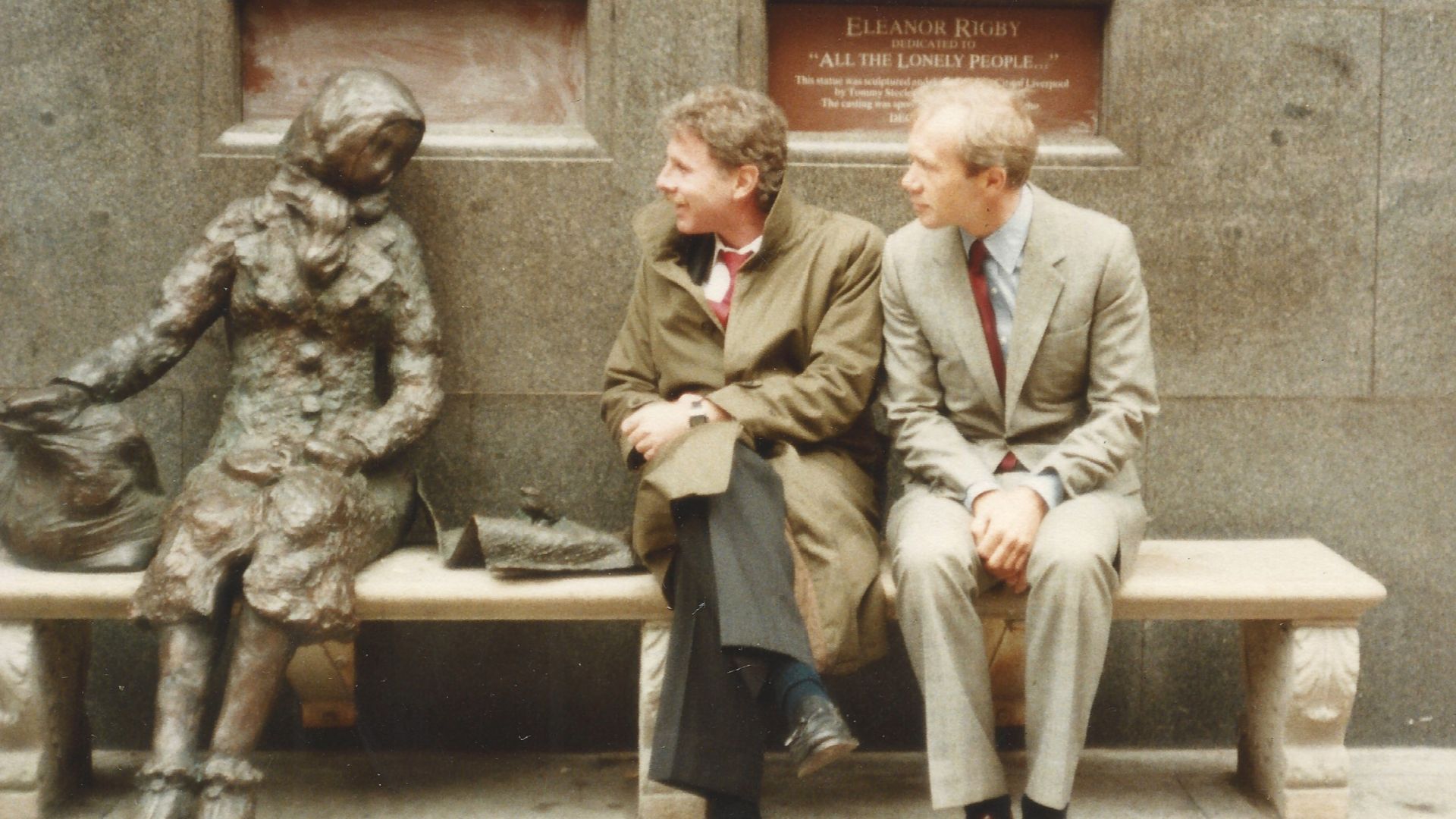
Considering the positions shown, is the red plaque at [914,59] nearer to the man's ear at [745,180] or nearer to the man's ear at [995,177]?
the man's ear at [745,180]

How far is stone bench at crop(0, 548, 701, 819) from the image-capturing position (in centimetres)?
420

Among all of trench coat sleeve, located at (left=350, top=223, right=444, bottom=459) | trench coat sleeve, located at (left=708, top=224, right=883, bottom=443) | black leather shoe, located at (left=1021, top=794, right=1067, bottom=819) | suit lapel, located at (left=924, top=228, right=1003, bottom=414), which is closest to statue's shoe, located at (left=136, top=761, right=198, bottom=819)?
trench coat sleeve, located at (left=350, top=223, right=444, bottom=459)

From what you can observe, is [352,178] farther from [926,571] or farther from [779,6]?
[926,571]

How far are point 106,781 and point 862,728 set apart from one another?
88.4 inches

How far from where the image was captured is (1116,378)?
13.8ft

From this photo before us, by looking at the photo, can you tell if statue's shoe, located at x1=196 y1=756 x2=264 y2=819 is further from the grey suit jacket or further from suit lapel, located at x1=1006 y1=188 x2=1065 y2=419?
suit lapel, located at x1=1006 y1=188 x2=1065 y2=419

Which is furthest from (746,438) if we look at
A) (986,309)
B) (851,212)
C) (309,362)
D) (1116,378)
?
(309,362)

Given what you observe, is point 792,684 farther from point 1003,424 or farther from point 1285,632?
point 1285,632

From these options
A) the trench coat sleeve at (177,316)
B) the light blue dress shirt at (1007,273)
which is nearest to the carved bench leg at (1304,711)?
the light blue dress shirt at (1007,273)

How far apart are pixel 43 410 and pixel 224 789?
1.11 meters

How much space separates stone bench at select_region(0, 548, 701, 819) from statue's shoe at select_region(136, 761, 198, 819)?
48 cm

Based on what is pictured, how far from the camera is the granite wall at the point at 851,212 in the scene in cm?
490

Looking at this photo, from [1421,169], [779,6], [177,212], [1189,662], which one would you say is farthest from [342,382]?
[1421,169]

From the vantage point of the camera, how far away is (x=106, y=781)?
4668 mm
